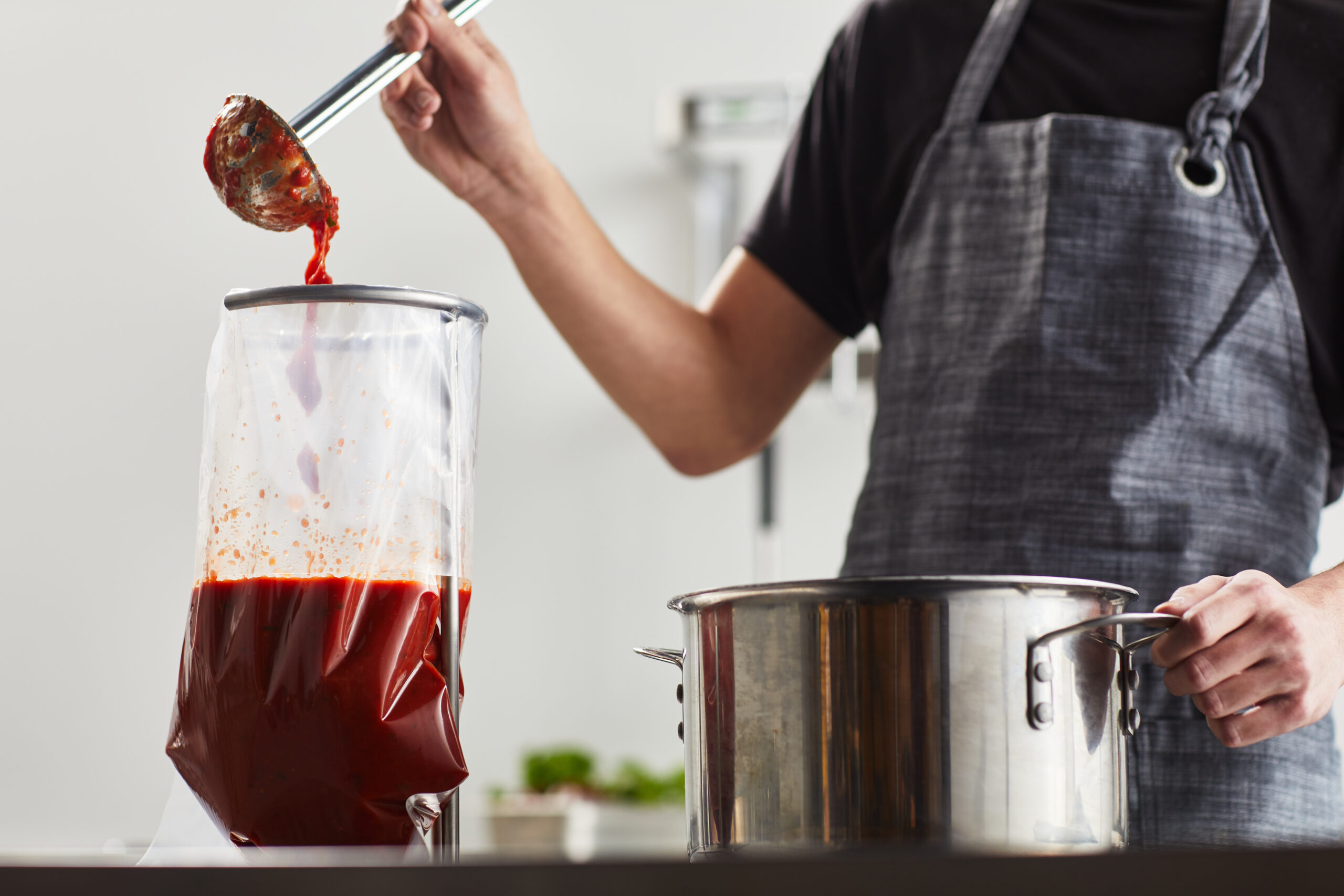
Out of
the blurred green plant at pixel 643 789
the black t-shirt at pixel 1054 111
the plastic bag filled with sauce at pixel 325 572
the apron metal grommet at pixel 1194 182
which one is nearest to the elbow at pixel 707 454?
the black t-shirt at pixel 1054 111

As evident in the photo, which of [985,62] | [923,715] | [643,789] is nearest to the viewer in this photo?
[923,715]

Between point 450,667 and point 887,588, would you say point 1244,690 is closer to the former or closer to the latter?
point 887,588

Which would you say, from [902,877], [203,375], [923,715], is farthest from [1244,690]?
[203,375]

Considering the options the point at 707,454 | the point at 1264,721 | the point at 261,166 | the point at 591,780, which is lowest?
the point at 591,780

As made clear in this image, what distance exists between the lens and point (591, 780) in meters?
1.93

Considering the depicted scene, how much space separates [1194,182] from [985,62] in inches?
6.3

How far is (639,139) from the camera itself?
219 centimetres

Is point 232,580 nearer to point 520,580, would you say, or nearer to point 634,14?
point 520,580

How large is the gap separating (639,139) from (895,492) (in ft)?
4.77

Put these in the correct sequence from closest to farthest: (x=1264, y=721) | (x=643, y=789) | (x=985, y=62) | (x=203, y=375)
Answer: (x=1264, y=721) < (x=985, y=62) < (x=643, y=789) < (x=203, y=375)

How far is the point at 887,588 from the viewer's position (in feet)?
1.34

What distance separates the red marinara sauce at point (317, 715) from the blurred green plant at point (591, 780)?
4.58 feet

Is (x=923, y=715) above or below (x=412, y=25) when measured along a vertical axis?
below

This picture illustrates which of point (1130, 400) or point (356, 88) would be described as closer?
point (356, 88)
